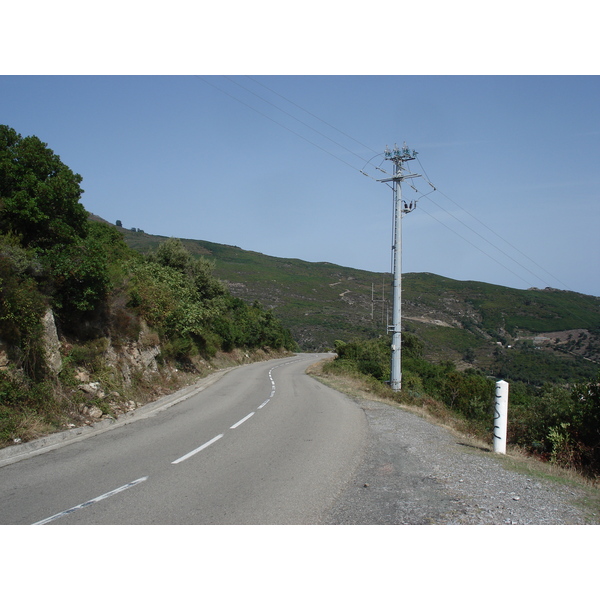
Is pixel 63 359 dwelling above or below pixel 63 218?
below

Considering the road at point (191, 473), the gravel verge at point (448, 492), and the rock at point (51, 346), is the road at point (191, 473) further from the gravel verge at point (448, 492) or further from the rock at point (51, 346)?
the rock at point (51, 346)

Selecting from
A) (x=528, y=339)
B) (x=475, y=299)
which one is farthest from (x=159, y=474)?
(x=475, y=299)

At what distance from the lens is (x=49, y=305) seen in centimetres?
1188

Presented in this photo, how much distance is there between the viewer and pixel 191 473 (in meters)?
6.75

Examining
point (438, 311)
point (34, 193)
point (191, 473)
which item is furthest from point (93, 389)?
point (438, 311)

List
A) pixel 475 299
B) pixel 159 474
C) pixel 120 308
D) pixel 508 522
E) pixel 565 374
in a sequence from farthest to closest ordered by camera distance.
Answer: pixel 475 299 < pixel 565 374 < pixel 120 308 < pixel 159 474 < pixel 508 522

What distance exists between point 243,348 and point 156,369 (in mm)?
30781

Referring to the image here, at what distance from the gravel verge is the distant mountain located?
119 ft

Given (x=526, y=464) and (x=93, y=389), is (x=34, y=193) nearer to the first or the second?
(x=93, y=389)

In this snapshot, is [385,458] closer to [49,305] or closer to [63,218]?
[49,305]

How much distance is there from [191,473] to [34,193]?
29.8 ft

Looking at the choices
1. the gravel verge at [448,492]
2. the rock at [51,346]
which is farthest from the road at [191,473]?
the rock at [51,346]

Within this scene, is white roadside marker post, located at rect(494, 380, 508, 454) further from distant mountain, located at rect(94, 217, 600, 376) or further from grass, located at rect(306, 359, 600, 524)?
distant mountain, located at rect(94, 217, 600, 376)

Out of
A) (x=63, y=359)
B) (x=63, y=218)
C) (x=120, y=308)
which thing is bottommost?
(x=63, y=359)
